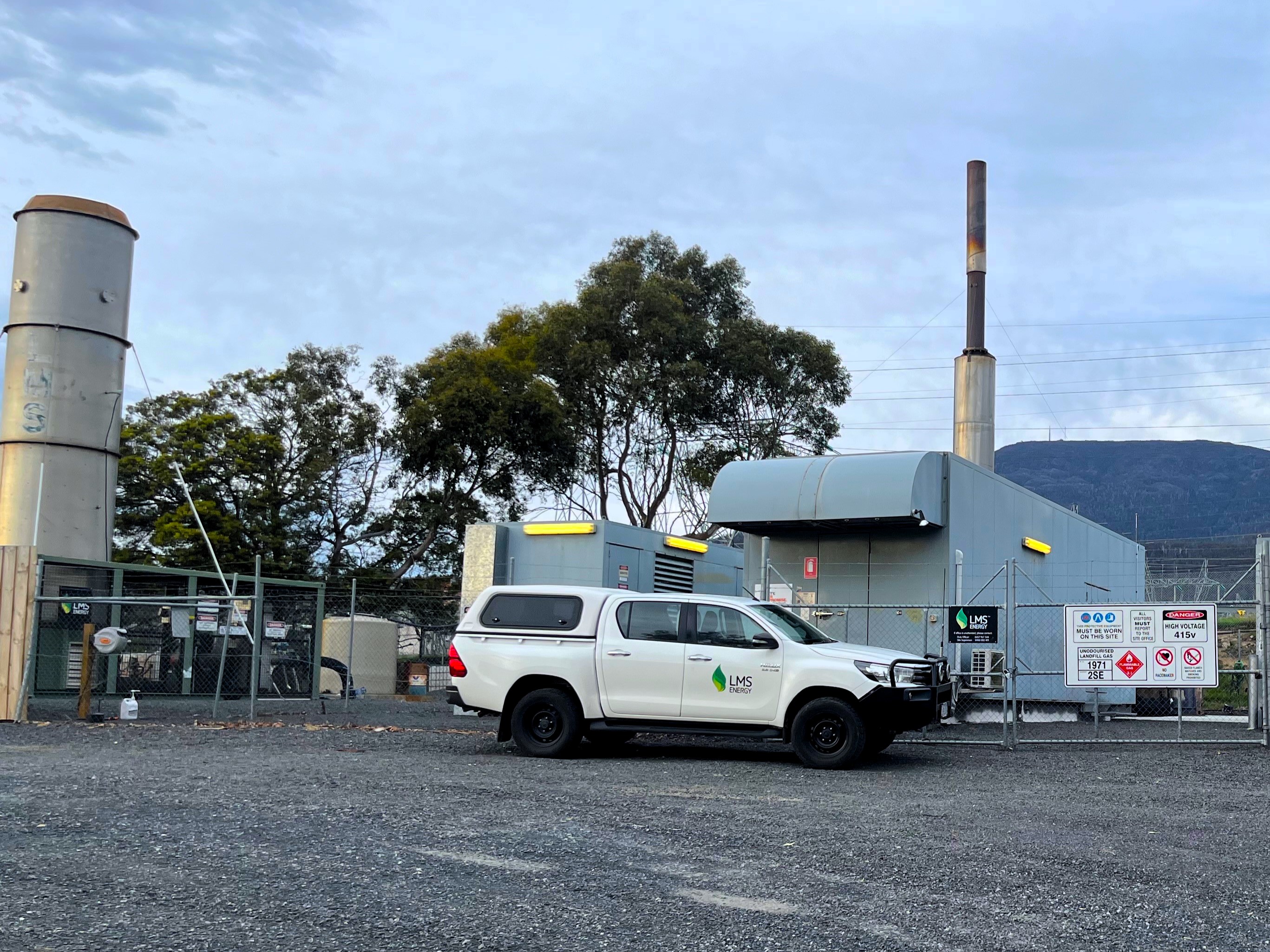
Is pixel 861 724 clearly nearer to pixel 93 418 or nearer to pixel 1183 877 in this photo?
pixel 1183 877

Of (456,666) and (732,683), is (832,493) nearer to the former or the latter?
(732,683)

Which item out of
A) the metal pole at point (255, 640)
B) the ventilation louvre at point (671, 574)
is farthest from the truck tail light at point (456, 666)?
the ventilation louvre at point (671, 574)

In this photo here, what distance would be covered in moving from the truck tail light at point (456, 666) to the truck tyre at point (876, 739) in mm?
4348

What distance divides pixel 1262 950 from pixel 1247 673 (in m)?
10.9

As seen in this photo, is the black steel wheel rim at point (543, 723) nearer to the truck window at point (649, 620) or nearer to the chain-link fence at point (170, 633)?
the truck window at point (649, 620)

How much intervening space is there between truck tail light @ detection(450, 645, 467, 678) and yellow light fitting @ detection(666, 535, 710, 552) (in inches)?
387

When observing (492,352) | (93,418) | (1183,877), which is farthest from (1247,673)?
(492,352)

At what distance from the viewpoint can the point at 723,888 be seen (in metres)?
6.25

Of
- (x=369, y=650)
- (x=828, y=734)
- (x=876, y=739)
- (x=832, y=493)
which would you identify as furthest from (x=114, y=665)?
(x=876, y=739)

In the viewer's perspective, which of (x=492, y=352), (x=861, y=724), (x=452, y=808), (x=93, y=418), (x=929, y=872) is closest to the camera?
(x=929, y=872)

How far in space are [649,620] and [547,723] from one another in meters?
1.57

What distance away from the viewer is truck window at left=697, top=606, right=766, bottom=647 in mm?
13070

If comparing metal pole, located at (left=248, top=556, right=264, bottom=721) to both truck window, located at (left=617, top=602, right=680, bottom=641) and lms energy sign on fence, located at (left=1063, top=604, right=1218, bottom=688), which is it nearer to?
truck window, located at (left=617, top=602, right=680, bottom=641)

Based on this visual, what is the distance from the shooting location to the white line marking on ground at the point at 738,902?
19.0 ft
